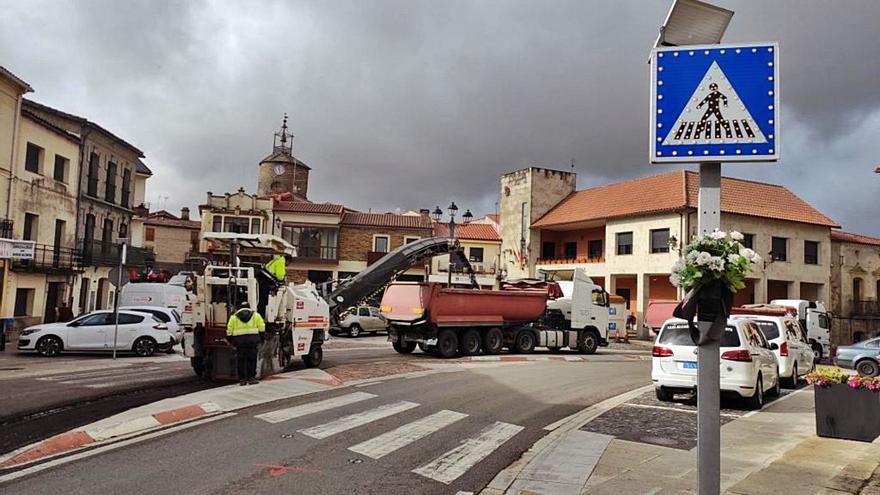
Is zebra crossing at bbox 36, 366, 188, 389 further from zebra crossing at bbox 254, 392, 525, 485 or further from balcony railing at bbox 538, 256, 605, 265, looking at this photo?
balcony railing at bbox 538, 256, 605, 265

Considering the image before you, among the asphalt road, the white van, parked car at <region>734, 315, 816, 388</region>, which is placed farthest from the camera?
the white van

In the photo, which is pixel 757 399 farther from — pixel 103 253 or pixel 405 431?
pixel 103 253

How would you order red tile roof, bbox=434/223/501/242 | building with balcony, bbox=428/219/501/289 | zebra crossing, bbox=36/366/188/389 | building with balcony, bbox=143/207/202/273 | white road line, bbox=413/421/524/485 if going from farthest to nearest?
1. building with balcony, bbox=143/207/202/273
2. red tile roof, bbox=434/223/501/242
3. building with balcony, bbox=428/219/501/289
4. zebra crossing, bbox=36/366/188/389
5. white road line, bbox=413/421/524/485

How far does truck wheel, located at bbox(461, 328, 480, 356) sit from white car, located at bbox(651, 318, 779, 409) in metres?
9.06

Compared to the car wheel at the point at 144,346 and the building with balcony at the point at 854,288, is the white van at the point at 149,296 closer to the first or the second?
the car wheel at the point at 144,346

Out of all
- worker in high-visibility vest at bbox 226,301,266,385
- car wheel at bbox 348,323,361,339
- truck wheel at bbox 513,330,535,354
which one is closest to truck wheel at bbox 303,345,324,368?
worker in high-visibility vest at bbox 226,301,266,385

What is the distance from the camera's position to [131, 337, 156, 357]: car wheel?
19.3 m

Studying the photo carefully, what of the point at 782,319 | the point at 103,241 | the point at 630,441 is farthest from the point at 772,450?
the point at 103,241

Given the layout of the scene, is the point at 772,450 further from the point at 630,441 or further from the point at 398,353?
the point at 398,353

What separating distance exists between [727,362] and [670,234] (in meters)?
25.7

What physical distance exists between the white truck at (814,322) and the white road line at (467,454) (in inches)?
947

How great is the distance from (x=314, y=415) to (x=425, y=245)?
1286 centimetres

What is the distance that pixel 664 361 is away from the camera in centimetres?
1192

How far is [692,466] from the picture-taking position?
7270 mm
